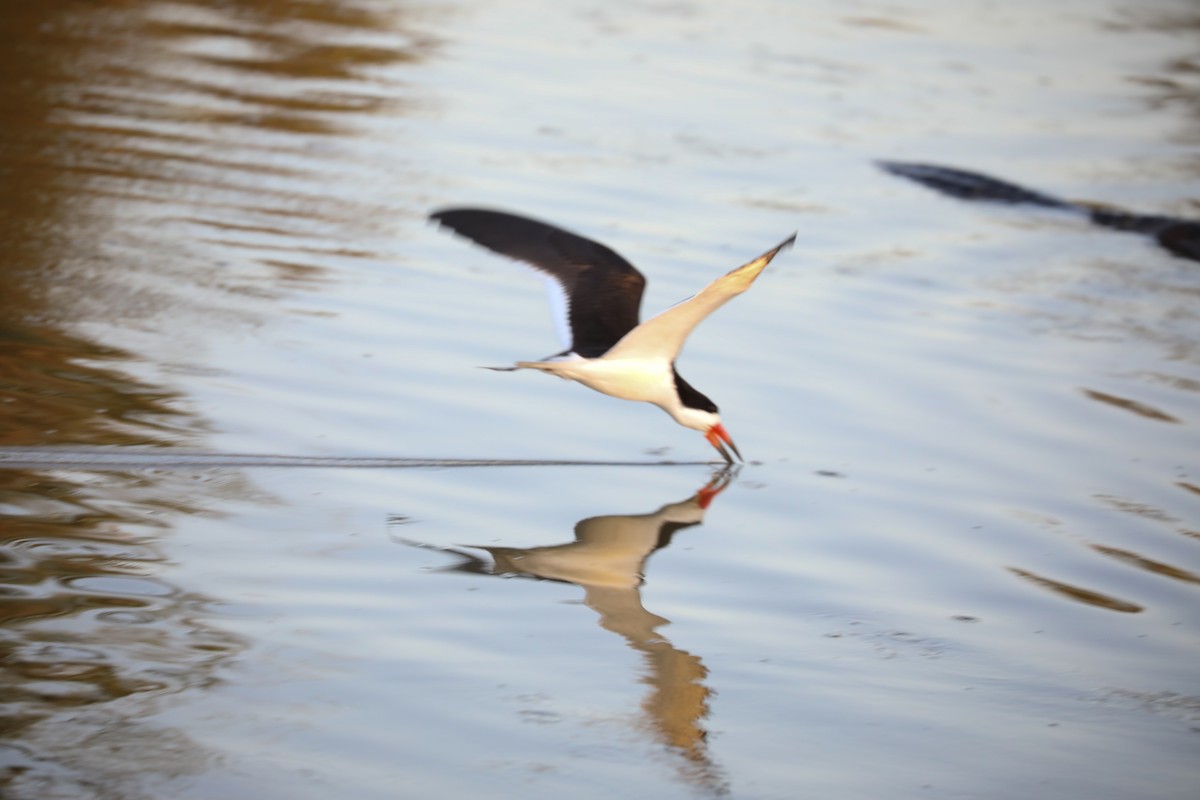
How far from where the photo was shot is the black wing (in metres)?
6.18

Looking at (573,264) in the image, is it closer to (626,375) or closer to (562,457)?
(626,375)

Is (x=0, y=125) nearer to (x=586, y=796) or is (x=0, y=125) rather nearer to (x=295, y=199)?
(x=295, y=199)

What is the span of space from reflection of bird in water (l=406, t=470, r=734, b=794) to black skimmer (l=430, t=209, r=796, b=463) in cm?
37

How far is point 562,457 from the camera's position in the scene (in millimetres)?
5980

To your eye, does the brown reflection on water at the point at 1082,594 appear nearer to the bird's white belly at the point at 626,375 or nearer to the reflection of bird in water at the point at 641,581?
the reflection of bird in water at the point at 641,581

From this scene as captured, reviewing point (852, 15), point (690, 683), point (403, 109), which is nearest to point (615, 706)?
point (690, 683)

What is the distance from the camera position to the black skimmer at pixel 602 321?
18.7ft

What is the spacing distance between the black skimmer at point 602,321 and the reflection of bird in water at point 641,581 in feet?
1.21

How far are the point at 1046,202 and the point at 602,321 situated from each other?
210 inches

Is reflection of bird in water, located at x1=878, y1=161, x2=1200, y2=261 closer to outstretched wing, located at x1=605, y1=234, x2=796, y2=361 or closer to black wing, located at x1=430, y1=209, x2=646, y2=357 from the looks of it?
black wing, located at x1=430, y1=209, x2=646, y2=357

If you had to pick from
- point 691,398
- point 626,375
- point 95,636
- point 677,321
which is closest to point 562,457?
point 626,375

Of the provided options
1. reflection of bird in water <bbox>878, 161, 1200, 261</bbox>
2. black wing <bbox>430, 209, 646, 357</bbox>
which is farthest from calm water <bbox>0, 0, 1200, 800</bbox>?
black wing <bbox>430, 209, 646, 357</bbox>

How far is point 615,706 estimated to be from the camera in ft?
13.5

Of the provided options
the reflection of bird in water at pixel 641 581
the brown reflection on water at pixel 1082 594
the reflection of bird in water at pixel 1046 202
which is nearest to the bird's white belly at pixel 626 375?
the reflection of bird in water at pixel 641 581
